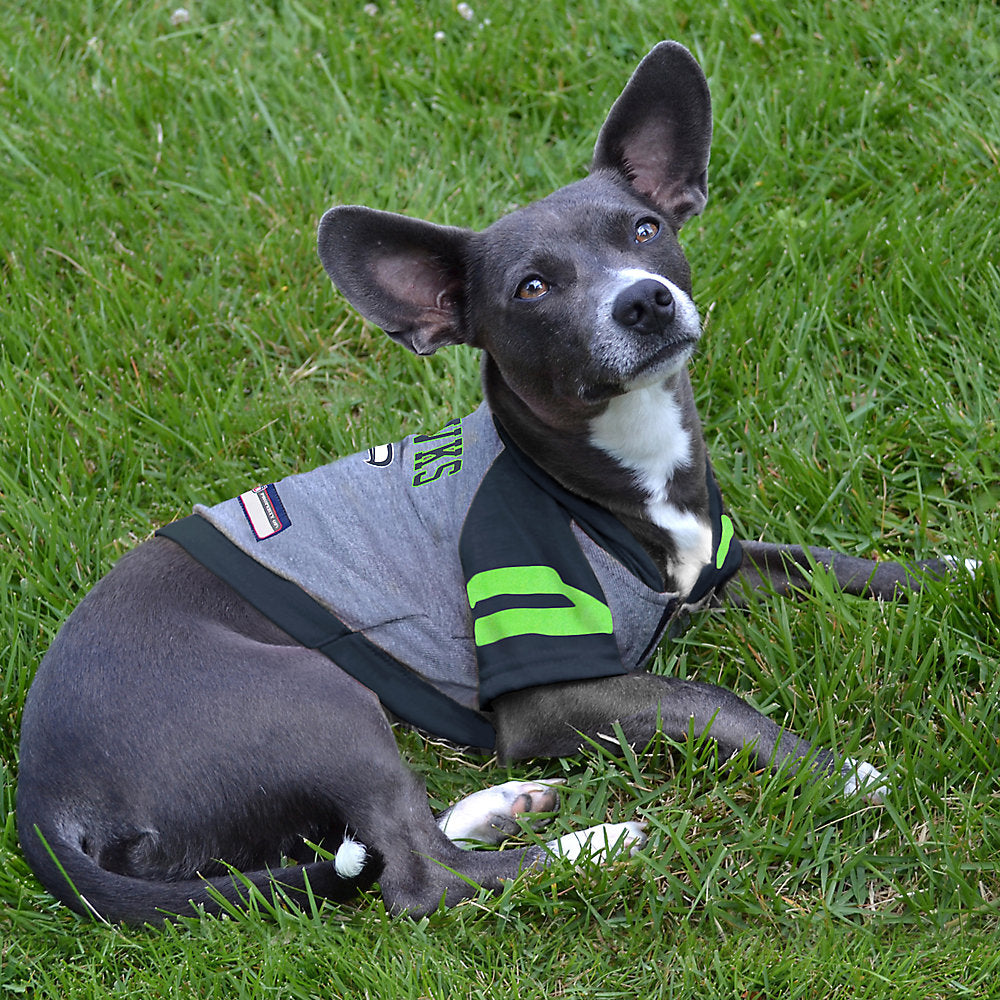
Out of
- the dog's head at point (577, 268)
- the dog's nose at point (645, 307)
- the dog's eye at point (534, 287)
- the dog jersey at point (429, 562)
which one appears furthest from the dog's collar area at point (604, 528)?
the dog's nose at point (645, 307)

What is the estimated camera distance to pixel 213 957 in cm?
264

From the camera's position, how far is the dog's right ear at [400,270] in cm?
290

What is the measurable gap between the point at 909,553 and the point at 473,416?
1.42 metres

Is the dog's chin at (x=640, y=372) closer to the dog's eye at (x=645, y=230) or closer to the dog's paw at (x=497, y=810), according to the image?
the dog's eye at (x=645, y=230)

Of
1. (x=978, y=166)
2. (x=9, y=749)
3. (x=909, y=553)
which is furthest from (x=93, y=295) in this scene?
(x=978, y=166)

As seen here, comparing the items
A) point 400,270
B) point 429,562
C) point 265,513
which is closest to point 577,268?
point 400,270

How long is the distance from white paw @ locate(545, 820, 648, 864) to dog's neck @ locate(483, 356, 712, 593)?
640 mm

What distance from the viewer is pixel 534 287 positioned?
2.89 m

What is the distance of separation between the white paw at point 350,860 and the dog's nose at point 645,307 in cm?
136

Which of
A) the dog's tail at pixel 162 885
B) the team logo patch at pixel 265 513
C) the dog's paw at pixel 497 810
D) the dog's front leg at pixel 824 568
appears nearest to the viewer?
the dog's tail at pixel 162 885

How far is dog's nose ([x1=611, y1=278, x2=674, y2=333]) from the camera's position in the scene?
8.88 feet

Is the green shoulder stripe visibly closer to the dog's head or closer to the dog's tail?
the dog's head

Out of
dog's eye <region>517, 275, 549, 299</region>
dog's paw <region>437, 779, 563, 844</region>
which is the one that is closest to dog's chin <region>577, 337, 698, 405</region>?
dog's eye <region>517, 275, 549, 299</region>

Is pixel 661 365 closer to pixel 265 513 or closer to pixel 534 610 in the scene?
pixel 534 610
